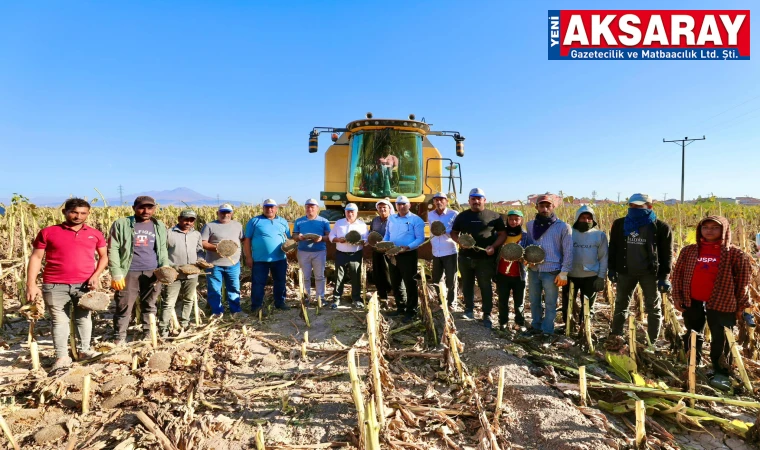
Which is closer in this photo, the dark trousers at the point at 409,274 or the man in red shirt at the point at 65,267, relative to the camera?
the man in red shirt at the point at 65,267

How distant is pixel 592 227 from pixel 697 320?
1211 millimetres

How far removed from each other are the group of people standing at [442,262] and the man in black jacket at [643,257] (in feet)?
0.03

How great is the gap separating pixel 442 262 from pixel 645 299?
2153mm

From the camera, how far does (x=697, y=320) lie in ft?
11.2

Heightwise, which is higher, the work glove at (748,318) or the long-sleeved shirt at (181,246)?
the long-sleeved shirt at (181,246)

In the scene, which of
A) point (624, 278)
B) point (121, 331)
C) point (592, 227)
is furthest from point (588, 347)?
point (121, 331)

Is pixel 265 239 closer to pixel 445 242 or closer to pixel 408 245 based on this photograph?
pixel 408 245

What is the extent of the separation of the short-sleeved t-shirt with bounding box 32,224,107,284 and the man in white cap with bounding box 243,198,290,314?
1.71 m

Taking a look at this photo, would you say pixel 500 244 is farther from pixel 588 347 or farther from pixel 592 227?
pixel 588 347

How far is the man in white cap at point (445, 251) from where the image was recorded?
4.69 meters

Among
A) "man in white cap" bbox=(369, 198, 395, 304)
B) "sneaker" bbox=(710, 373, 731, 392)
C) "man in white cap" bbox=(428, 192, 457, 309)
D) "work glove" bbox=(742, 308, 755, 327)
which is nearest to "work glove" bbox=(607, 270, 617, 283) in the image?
"work glove" bbox=(742, 308, 755, 327)

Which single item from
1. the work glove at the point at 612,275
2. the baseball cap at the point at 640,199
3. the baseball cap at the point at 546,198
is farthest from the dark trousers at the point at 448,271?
the baseball cap at the point at 640,199

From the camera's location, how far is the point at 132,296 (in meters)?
3.99

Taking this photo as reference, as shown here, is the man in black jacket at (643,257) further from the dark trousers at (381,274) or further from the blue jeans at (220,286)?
the blue jeans at (220,286)
